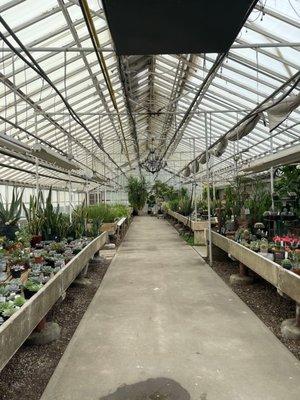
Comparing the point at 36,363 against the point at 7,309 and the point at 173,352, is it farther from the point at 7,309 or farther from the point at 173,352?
the point at 173,352

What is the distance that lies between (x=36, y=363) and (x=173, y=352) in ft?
3.56

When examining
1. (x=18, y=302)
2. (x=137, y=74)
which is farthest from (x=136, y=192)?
(x=18, y=302)

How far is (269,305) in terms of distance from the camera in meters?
4.26

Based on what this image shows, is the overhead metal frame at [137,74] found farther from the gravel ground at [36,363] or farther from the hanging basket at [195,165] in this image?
the gravel ground at [36,363]

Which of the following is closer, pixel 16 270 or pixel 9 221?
pixel 16 270

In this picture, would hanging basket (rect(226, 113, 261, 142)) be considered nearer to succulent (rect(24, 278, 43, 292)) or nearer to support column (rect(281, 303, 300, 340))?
support column (rect(281, 303, 300, 340))

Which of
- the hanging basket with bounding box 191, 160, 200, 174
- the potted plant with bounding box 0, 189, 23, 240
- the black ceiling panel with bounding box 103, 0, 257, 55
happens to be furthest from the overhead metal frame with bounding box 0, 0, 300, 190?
the potted plant with bounding box 0, 189, 23, 240

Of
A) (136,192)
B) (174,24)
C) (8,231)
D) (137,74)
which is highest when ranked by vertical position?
(137,74)

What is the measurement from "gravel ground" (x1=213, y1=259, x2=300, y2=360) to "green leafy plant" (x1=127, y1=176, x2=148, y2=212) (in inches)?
677

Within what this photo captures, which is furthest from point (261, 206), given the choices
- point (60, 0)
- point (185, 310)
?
point (60, 0)

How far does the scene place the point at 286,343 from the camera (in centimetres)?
318

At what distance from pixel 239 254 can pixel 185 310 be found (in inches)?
50.7

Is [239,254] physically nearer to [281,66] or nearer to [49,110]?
[281,66]

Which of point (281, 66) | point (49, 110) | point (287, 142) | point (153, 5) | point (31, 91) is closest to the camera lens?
point (153, 5)
